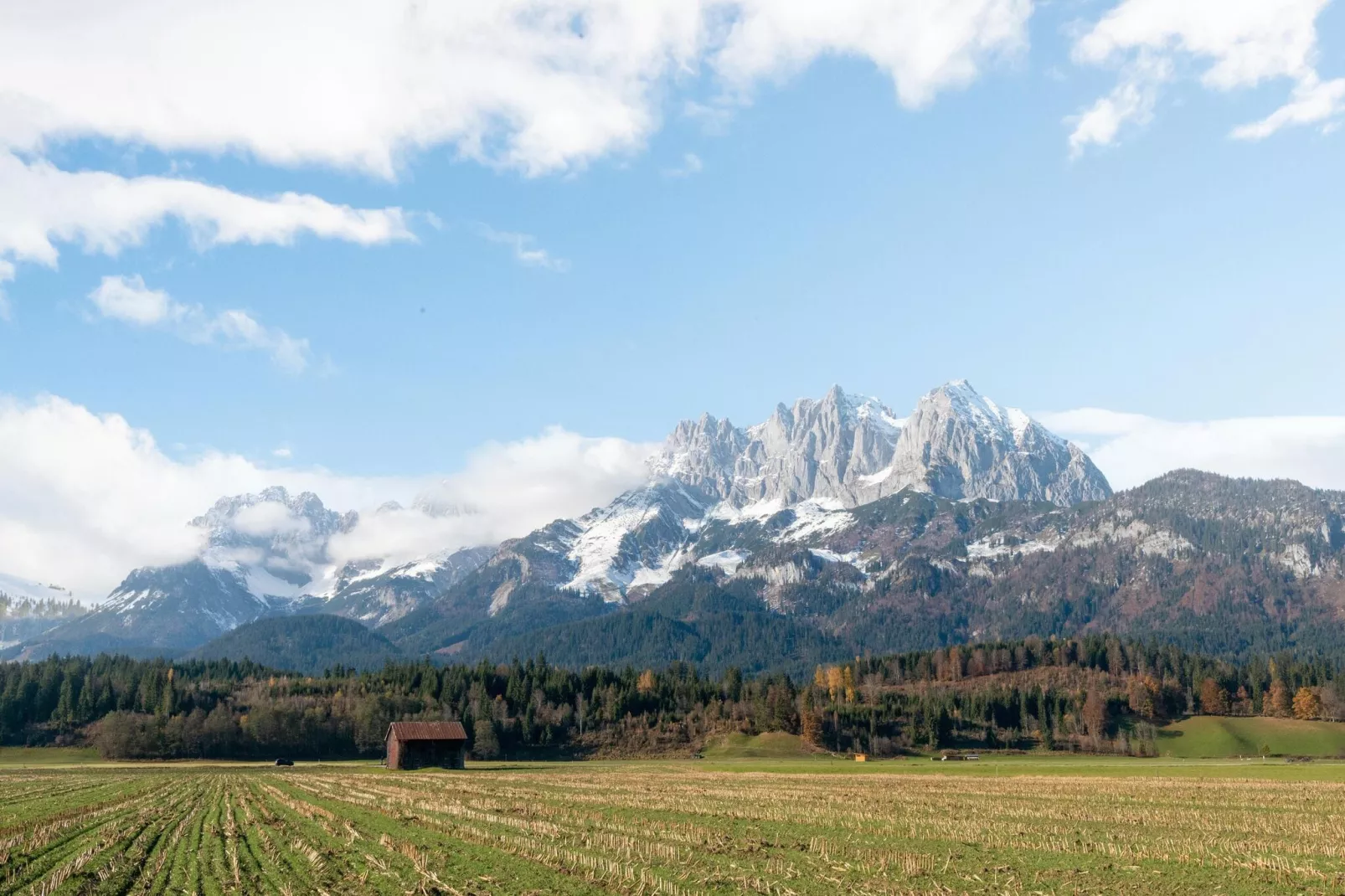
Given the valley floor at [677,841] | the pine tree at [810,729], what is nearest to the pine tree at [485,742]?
the pine tree at [810,729]

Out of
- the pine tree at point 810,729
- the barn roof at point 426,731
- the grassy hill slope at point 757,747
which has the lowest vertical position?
the grassy hill slope at point 757,747

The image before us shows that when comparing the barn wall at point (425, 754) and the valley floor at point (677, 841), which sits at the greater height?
the valley floor at point (677, 841)

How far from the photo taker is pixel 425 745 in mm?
119062

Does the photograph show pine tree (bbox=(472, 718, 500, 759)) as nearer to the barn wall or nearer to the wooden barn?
the wooden barn

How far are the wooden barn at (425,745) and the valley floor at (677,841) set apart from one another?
159 ft

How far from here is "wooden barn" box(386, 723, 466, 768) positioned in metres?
117

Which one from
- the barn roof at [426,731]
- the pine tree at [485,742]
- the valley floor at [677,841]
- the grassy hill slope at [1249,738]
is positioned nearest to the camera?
the valley floor at [677,841]

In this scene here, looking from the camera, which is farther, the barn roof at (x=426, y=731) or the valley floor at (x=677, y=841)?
the barn roof at (x=426, y=731)

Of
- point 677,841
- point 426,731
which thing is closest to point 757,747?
point 426,731

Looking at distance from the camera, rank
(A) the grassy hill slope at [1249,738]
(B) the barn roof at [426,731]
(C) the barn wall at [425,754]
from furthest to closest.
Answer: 1. (A) the grassy hill slope at [1249,738]
2. (B) the barn roof at [426,731]
3. (C) the barn wall at [425,754]

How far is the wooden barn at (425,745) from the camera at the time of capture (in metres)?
117

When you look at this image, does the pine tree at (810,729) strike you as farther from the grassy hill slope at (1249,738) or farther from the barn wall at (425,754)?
the barn wall at (425,754)

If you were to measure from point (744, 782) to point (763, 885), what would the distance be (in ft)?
169

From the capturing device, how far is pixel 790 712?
196125mm
